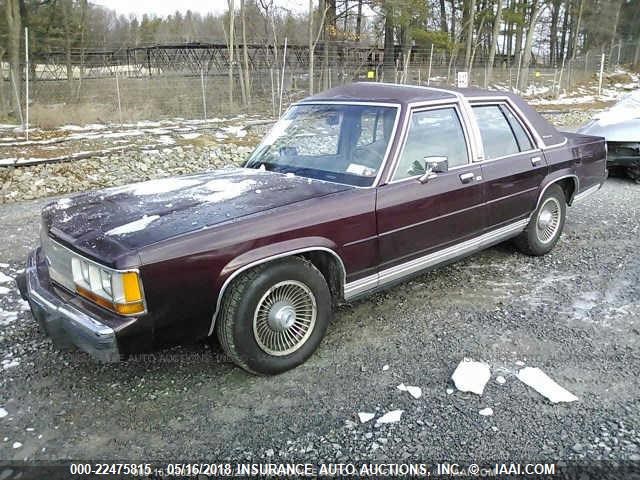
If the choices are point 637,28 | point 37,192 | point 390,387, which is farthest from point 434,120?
point 637,28

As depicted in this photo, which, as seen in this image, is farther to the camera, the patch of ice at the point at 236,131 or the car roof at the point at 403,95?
the patch of ice at the point at 236,131

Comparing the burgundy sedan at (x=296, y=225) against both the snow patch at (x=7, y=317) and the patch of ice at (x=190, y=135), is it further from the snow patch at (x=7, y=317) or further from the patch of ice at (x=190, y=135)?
the patch of ice at (x=190, y=135)

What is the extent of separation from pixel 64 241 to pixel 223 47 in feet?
106

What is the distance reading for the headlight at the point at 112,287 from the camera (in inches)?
101

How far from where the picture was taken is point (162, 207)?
10.3 feet

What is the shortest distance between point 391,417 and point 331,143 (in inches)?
83.7

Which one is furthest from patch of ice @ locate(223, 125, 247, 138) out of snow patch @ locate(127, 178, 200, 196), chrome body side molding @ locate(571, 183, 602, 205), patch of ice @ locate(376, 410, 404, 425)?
patch of ice @ locate(376, 410, 404, 425)

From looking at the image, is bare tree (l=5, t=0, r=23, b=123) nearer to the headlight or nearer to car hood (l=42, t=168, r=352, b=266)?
car hood (l=42, t=168, r=352, b=266)

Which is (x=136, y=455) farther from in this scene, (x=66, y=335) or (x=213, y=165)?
(x=213, y=165)

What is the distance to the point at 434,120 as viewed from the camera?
3.95 metres

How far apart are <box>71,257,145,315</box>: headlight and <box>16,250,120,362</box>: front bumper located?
0.11m

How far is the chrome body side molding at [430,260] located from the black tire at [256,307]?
292 mm

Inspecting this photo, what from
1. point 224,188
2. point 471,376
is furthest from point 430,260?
point 224,188

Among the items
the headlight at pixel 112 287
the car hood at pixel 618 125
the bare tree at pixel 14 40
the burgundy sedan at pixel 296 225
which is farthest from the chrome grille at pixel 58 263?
the bare tree at pixel 14 40
